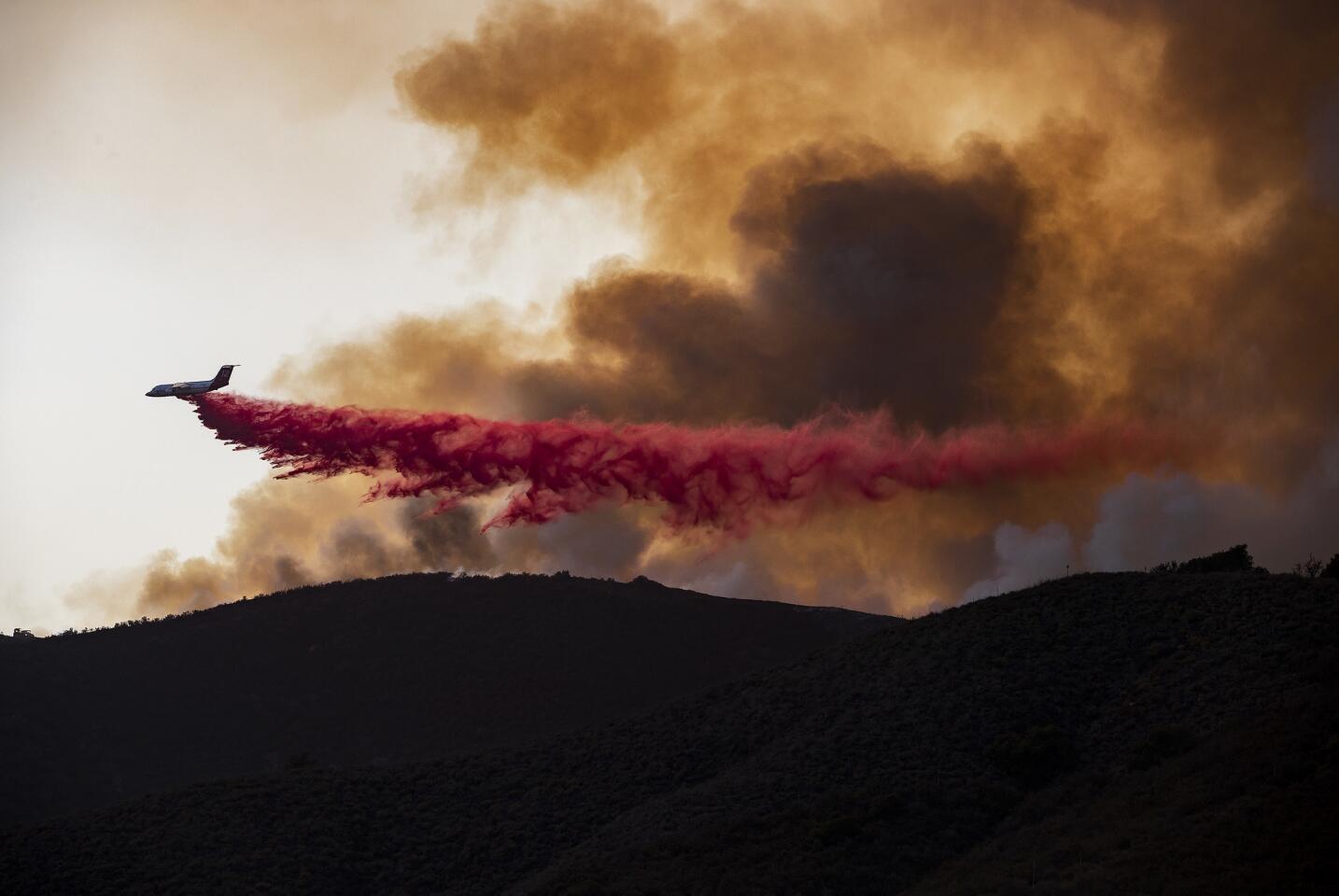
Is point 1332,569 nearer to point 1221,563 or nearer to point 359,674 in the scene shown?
point 1221,563

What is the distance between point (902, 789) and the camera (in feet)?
249

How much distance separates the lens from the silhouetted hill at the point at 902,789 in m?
62.4

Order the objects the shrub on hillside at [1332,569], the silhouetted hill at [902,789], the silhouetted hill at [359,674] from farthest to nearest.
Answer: the silhouetted hill at [359,674] → the shrub on hillside at [1332,569] → the silhouetted hill at [902,789]

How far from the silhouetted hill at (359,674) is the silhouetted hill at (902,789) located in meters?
21.3

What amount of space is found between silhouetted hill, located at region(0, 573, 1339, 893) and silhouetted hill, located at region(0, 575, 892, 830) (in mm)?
21303

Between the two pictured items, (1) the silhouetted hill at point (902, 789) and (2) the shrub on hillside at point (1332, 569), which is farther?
(2) the shrub on hillside at point (1332, 569)

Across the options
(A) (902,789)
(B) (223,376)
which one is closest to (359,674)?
(B) (223,376)

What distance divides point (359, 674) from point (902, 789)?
8117cm

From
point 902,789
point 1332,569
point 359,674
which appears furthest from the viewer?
point 359,674

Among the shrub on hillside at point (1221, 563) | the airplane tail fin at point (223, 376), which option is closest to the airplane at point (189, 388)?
the airplane tail fin at point (223, 376)

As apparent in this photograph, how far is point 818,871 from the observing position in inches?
2643

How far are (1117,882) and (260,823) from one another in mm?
53903

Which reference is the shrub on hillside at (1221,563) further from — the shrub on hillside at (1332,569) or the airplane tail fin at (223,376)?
the airplane tail fin at (223,376)

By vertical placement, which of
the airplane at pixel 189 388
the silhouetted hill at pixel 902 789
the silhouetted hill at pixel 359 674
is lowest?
the silhouetted hill at pixel 902 789
